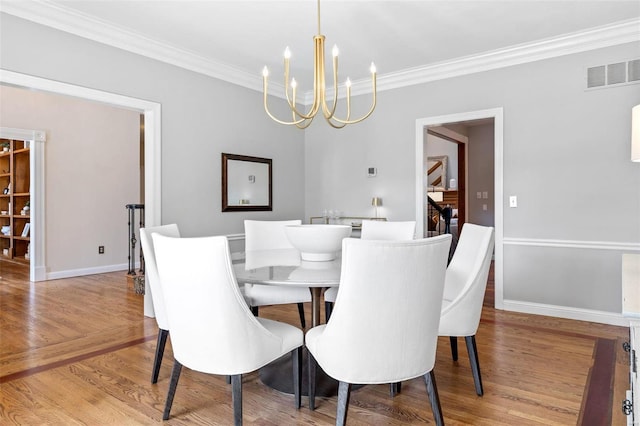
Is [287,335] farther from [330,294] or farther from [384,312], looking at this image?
[330,294]

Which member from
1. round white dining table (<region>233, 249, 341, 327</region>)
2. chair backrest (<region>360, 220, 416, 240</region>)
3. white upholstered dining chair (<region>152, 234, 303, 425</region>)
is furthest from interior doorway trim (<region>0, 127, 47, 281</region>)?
white upholstered dining chair (<region>152, 234, 303, 425</region>)

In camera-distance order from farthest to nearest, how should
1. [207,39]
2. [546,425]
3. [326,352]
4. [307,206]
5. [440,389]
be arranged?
[307,206], [207,39], [440,389], [546,425], [326,352]

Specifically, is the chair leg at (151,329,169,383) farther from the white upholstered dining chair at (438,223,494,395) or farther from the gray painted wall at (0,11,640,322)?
the gray painted wall at (0,11,640,322)

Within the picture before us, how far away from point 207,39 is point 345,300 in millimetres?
3026

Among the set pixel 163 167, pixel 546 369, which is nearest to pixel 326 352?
pixel 546 369

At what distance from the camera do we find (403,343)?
1.66 m

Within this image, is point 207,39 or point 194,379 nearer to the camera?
point 194,379

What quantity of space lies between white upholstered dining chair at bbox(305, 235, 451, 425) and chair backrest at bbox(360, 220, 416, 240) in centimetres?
154

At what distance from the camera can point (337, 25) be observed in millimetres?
3391

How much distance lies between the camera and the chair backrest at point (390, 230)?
10.7ft

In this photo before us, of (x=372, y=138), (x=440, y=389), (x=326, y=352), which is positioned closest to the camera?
(x=326, y=352)

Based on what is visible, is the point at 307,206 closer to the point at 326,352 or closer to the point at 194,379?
the point at 194,379

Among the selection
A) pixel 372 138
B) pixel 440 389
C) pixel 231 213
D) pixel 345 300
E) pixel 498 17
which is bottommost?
pixel 440 389

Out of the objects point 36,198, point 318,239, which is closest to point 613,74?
point 318,239
